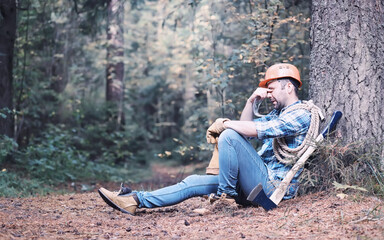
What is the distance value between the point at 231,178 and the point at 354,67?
1669 millimetres

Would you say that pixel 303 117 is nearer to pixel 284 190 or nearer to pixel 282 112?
pixel 282 112

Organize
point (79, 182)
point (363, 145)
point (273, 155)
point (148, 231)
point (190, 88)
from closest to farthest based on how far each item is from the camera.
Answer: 1. point (148, 231)
2. point (363, 145)
3. point (273, 155)
4. point (79, 182)
5. point (190, 88)

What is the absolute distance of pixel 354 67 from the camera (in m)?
3.97

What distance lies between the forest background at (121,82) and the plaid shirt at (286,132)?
0.24 metres

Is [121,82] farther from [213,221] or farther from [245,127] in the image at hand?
[213,221]

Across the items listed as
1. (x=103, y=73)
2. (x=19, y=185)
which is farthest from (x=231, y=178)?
(x=103, y=73)

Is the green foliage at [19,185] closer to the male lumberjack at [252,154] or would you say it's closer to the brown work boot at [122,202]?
the brown work boot at [122,202]

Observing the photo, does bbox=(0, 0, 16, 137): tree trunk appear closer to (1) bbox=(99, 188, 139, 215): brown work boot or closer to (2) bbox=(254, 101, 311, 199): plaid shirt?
(1) bbox=(99, 188, 139, 215): brown work boot

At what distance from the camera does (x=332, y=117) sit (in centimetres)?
390

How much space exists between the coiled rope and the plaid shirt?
0.16 feet

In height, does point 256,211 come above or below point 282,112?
below

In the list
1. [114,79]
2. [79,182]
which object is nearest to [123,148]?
[114,79]

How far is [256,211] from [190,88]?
17.3m

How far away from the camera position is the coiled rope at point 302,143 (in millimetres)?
3854
